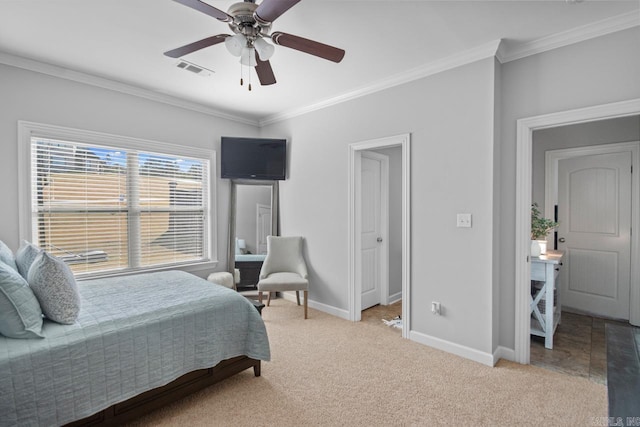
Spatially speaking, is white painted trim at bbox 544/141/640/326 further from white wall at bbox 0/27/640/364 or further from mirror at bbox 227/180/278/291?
mirror at bbox 227/180/278/291

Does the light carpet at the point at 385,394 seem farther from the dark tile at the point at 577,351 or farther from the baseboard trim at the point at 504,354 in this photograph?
the dark tile at the point at 577,351

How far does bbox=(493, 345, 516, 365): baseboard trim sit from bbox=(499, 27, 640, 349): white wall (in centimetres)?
4

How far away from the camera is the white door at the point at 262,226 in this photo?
4492 millimetres

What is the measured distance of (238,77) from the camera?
10.6 ft

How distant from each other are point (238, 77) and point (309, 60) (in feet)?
2.71

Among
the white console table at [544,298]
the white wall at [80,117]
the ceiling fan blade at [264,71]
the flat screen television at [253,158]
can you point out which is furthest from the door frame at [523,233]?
the white wall at [80,117]

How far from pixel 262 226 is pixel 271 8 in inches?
127

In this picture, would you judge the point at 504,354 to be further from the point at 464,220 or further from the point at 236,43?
the point at 236,43

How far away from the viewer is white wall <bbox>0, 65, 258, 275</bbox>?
2.77m

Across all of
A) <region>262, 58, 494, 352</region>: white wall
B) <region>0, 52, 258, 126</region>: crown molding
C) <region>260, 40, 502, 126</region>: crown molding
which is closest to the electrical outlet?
<region>262, 58, 494, 352</region>: white wall

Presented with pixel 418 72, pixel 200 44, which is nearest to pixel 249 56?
pixel 200 44

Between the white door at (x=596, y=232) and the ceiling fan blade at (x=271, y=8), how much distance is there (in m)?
4.10

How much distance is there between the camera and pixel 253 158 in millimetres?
4285

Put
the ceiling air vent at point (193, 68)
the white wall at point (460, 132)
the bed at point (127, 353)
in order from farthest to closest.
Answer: the ceiling air vent at point (193, 68) < the white wall at point (460, 132) < the bed at point (127, 353)
